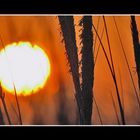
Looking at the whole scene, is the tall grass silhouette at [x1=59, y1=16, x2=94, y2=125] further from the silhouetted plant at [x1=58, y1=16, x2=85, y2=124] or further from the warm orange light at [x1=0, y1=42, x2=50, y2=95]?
the warm orange light at [x1=0, y1=42, x2=50, y2=95]

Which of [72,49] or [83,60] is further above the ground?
[72,49]

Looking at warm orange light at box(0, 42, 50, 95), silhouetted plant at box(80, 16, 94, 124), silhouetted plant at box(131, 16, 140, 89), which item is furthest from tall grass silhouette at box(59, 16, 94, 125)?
silhouetted plant at box(131, 16, 140, 89)

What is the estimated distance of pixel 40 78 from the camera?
4797mm

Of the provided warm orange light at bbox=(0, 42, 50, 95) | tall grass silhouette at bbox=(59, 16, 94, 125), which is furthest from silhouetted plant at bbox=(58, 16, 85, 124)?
warm orange light at bbox=(0, 42, 50, 95)

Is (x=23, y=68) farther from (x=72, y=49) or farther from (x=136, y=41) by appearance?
(x=136, y=41)

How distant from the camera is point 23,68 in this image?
480 centimetres

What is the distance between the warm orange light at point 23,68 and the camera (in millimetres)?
4777

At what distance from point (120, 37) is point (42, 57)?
0.69 m

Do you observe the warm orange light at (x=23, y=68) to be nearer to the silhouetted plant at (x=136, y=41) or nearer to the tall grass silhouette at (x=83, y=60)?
the tall grass silhouette at (x=83, y=60)

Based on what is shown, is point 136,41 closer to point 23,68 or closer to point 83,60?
point 83,60

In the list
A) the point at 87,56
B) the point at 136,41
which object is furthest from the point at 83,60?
the point at 136,41

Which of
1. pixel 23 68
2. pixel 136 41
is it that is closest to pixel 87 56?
pixel 136 41

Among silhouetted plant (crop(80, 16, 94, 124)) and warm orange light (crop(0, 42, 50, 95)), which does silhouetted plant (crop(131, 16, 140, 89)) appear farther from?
warm orange light (crop(0, 42, 50, 95))

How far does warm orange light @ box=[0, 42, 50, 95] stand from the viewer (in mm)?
4777
